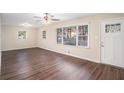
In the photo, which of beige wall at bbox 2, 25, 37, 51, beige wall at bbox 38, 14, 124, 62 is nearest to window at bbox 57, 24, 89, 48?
beige wall at bbox 38, 14, 124, 62

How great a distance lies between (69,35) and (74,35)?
42 centimetres

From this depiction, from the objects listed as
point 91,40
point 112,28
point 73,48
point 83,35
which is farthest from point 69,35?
point 112,28

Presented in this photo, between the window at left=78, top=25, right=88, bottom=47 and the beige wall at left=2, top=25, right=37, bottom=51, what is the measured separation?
18.2 feet

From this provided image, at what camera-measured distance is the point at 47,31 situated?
7.72 m

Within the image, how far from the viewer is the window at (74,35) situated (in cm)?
473

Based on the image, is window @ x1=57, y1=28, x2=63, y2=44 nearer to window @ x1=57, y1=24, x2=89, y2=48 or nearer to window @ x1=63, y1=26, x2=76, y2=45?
window @ x1=57, y1=24, x2=89, y2=48

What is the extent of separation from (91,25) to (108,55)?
1.49m

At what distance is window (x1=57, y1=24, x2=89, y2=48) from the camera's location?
15.5ft

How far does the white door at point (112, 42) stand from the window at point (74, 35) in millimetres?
885

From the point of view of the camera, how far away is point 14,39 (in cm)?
800

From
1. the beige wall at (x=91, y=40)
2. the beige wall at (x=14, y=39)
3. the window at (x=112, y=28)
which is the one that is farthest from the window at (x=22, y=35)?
the window at (x=112, y=28)

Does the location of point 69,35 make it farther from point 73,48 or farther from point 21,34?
point 21,34
